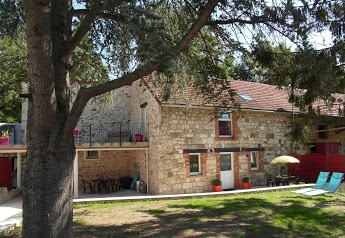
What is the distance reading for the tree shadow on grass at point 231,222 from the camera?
8.18m

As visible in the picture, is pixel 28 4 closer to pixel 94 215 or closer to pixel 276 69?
pixel 276 69

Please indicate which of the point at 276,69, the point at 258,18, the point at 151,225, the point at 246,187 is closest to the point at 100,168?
the point at 246,187

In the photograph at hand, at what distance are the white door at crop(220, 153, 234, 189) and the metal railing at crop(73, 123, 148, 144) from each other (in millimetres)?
4360

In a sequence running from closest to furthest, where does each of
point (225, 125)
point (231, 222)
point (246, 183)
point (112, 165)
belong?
1. point (231, 222)
2. point (246, 183)
3. point (225, 125)
4. point (112, 165)

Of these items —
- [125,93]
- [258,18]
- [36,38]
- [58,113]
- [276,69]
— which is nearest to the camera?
[36,38]

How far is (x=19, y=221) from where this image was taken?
9836 mm

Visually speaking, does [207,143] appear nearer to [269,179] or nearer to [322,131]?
[269,179]

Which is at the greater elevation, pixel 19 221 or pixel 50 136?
pixel 50 136

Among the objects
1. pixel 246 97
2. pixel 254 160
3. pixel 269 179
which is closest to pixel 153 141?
pixel 254 160

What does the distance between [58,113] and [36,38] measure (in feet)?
4.19

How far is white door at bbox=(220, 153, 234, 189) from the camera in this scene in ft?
58.4

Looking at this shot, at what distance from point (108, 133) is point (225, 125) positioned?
677 cm

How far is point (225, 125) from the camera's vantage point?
18344mm

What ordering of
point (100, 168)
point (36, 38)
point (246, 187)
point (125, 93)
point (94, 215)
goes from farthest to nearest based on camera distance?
1. point (125, 93)
2. point (100, 168)
3. point (246, 187)
4. point (94, 215)
5. point (36, 38)
